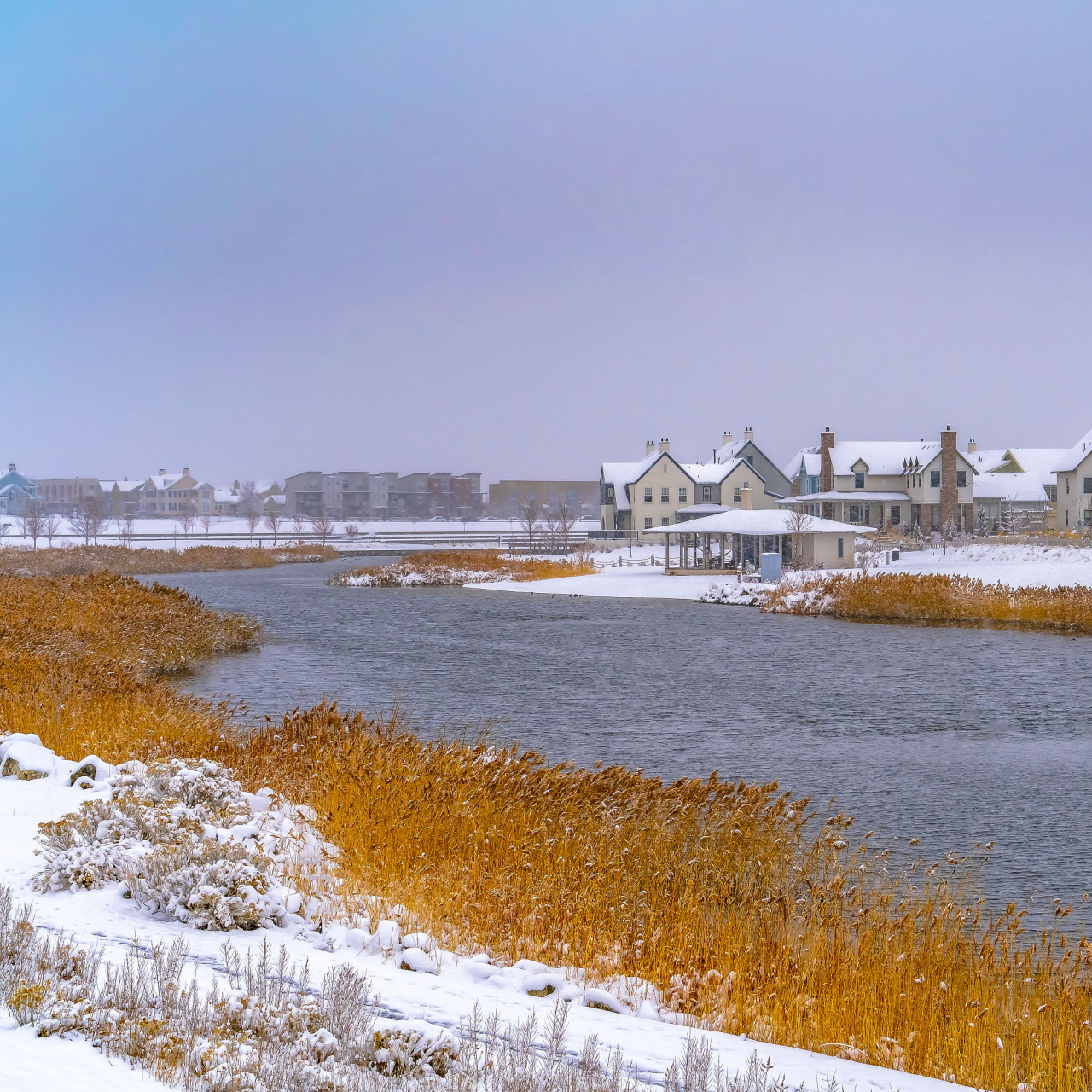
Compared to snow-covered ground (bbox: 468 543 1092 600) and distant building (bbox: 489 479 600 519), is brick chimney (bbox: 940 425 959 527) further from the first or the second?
distant building (bbox: 489 479 600 519)

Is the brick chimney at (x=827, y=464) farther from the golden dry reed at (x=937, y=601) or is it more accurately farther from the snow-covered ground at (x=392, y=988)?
the snow-covered ground at (x=392, y=988)

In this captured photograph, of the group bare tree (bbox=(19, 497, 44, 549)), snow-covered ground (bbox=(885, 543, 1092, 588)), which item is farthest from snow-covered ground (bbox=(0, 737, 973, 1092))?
bare tree (bbox=(19, 497, 44, 549))

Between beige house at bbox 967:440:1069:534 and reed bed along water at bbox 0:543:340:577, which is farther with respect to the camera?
beige house at bbox 967:440:1069:534

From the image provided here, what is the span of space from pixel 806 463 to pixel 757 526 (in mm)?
29584

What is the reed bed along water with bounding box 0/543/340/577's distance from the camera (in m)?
59.6

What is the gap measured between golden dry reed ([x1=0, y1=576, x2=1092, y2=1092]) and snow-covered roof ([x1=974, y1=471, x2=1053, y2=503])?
73373 millimetres

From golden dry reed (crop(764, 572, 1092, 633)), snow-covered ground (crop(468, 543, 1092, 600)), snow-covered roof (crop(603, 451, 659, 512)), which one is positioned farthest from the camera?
snow-covered roof (crop(603, 451, 659, 512))

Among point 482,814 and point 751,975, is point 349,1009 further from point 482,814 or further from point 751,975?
point 482,814

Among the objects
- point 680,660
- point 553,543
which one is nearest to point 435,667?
point 680,660

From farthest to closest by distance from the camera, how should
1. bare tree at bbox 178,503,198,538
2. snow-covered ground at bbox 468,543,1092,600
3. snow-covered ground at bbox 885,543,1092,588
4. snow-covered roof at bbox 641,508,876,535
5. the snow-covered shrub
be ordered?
bare tree at bbox 178,503,198,538 < snow-covered roof at bbox 641,508,876,535 < snow-covered ground at bbox 468,543,1092,600 < snow-covered ground at bbox 885,543,1092,588 < the snow-covered shrub

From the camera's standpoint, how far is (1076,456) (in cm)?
7556

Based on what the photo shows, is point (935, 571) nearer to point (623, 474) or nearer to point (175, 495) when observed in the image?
point (623, 474)

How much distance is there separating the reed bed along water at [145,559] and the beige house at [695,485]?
24.9 meters

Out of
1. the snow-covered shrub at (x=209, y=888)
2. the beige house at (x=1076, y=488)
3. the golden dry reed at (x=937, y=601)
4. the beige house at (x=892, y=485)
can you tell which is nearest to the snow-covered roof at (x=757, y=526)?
the golden dry reed at (x=937, y=601)
